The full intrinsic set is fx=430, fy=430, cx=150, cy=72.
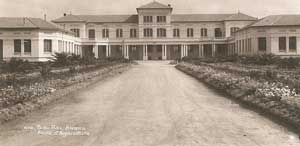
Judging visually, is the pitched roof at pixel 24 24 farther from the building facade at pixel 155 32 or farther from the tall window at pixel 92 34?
the tall window at pixel 92 34

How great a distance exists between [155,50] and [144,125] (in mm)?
68309

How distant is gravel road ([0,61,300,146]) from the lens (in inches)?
344

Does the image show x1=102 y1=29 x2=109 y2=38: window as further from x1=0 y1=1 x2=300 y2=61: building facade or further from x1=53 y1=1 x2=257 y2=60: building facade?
x1=0 y1=1 x2=300 y2=61: building facade

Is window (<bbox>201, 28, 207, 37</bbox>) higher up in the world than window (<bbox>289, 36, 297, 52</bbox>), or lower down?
higher up

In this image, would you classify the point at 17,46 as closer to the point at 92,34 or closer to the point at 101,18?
the point at 92,34

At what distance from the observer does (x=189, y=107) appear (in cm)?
1375

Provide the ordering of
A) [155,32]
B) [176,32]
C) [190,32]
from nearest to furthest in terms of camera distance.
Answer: [155,32], [176,32], [190,32]

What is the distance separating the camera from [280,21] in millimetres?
55312

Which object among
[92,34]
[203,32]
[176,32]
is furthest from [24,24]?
[203,32]

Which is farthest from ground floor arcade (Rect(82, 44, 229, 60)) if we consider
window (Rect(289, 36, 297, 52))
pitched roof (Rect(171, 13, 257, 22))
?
window (Rect(289, 36, 297, 52))

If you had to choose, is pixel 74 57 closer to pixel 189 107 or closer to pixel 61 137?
pixel 189 107

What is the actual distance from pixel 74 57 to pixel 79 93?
2466 cm

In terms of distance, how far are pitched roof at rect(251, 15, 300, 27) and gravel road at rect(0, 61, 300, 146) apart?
41344mm

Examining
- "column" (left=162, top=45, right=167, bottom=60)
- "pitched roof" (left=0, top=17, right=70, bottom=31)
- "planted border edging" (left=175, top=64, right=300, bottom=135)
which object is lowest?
"planted border edging" (left=175, top=64, right=300, bottom=135)
